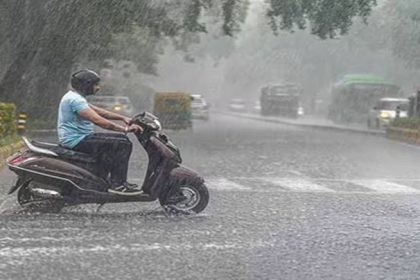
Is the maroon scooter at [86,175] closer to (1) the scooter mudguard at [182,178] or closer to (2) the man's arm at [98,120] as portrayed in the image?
(1) the scooter mudguard at [182,178]

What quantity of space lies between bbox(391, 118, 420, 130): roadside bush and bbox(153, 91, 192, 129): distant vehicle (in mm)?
9074

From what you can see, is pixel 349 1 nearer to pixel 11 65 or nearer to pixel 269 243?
pixel 11 65

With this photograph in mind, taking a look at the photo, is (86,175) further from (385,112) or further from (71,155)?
(385,112)

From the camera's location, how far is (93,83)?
9.25 metres

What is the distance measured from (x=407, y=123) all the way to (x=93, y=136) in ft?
68.8

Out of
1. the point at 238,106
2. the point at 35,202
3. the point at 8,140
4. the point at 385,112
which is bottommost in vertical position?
the point at 238,106

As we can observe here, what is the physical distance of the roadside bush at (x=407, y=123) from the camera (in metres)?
27.0

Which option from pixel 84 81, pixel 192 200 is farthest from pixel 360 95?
pixel 84 81

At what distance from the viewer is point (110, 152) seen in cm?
910

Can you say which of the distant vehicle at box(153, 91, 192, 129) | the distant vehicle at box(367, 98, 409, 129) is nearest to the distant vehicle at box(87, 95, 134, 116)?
the distant vehicle at box(153, 91, 192, 129)

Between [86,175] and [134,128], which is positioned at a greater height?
[134,128]

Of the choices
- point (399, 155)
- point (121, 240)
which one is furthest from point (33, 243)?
point (399, 155)

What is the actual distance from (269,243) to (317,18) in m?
19.3

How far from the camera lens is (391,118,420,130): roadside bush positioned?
27000mm
